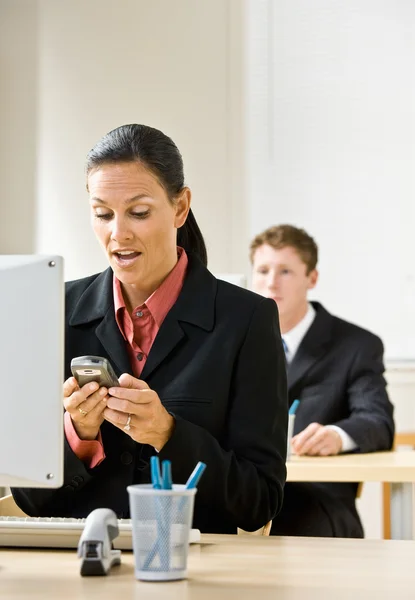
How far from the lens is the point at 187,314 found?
76.0 inches

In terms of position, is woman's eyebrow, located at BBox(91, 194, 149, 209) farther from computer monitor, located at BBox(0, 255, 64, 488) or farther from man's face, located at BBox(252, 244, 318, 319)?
man's face, located at BBox(252, 244, 318, 319)

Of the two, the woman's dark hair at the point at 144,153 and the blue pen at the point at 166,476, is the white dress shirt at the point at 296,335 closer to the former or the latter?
the woman's dark hair at the point at 144,153

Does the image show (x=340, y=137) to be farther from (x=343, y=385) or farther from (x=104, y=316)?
(x=104, y=316)

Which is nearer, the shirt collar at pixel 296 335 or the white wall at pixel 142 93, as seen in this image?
the shirt collar at pixel 296 335

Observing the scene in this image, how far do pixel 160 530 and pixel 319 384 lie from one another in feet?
6.69

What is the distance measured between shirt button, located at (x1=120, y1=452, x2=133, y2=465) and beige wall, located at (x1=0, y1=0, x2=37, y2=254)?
288cm

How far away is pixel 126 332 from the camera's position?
1.97m

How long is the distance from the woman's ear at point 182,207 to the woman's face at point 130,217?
0.19ft

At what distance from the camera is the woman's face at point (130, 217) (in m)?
1.85

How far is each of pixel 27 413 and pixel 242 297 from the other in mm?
706

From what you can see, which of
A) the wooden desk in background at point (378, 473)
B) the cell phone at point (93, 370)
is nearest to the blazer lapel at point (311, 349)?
the wooden desk in background at point (378, 473)

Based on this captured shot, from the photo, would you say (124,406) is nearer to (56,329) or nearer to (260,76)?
(56,329)

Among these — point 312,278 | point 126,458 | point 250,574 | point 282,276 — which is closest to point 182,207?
point 126,458

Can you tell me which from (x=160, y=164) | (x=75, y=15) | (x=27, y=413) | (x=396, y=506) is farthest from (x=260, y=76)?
(x=27, y=413)
